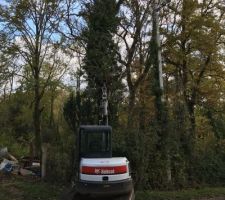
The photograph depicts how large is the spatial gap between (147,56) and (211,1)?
869 cm

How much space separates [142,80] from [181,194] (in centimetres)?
898

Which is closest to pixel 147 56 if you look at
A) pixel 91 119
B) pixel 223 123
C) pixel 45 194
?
pixel 91 119

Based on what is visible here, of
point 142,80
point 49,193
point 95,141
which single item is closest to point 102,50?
point 142,80

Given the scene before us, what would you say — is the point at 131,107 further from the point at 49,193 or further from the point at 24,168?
the point at 49,193

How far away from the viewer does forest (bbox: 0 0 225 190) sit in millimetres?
19469

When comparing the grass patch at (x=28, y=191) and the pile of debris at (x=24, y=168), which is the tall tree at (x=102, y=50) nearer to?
the pile of debris at (x=24, y=168)

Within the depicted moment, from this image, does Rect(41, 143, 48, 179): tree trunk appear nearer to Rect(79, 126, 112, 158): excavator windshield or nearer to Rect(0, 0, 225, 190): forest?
Rect(0, 0, 225, 190): forest

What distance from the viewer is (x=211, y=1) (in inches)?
1159

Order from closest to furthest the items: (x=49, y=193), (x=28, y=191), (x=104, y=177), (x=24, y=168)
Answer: (x=104, y=177) < (x=49, y=193) < (x=28, y=191) < (x=24, y=168)

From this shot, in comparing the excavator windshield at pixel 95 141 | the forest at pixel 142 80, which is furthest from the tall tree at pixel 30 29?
the excavator windshield at pixel 95 141

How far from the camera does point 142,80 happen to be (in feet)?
82.4

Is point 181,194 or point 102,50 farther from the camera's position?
point 102,50

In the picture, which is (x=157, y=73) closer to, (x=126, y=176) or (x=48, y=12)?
(x=126, y=176)

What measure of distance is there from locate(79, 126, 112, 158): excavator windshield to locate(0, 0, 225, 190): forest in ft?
3.87
